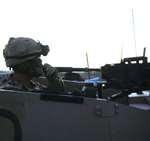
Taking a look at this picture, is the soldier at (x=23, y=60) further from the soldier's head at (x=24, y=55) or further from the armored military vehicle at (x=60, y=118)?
the armored military vehicle at (x=60, y=118)

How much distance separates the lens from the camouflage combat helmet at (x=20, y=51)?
3.03m

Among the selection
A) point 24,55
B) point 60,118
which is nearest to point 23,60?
point 24,55

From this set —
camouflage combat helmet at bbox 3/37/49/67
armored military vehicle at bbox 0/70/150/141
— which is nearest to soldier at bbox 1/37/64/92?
camouflage combat helmet at bbox 3/37/49/67

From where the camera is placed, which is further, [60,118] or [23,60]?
Result: [23,60]

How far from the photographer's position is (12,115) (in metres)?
2.64

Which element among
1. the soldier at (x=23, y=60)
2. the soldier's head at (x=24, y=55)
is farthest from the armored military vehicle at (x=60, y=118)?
the soldier's head at (x=24, y=55)

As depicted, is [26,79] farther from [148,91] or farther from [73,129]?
[148,91]

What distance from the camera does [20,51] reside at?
3.02m

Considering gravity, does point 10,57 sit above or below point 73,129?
above

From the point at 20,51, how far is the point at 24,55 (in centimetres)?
4

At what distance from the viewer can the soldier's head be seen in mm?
3035

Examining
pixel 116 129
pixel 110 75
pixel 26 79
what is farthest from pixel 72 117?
pixel 110 75

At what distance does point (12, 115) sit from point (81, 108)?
385 mm

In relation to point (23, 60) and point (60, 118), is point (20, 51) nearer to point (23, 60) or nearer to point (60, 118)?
point (23, 60)
